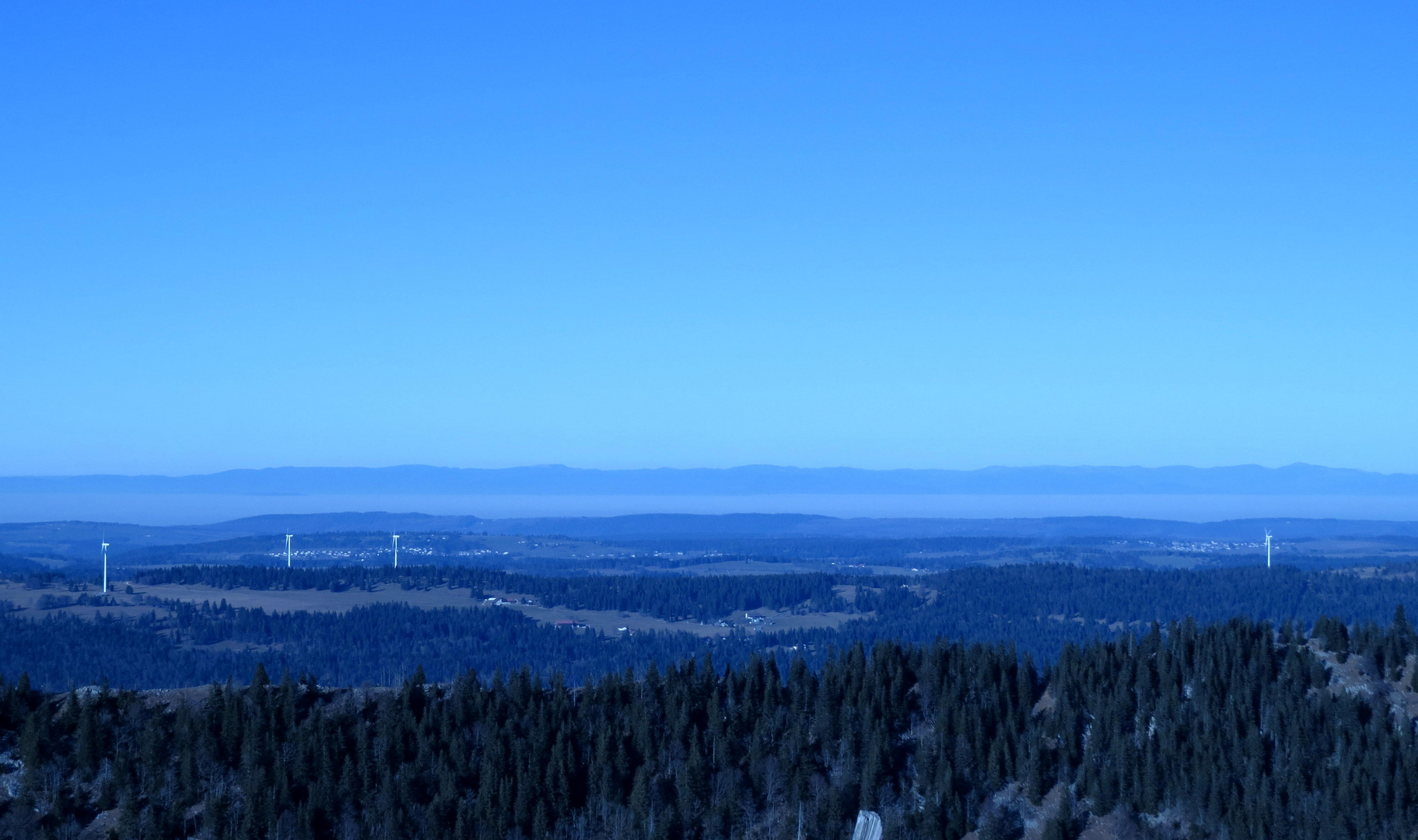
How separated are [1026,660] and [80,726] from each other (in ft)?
211

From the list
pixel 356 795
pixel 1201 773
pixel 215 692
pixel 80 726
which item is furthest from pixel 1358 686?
pixel 80 726

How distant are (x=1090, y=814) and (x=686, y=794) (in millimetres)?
24514

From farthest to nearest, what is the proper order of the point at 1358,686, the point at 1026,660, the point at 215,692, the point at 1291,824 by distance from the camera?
the point at 1026,660 → the point at 1358,686 → the point at 215,692 → the point at 1291,824

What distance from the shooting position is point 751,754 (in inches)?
3691

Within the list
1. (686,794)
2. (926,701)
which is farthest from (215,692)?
(926,701)

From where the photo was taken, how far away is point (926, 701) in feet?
340

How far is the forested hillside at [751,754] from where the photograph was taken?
3278 inches

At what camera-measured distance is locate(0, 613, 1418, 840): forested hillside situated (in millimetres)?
83250

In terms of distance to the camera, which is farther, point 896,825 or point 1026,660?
point 1026,660

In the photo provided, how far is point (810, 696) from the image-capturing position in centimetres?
10238

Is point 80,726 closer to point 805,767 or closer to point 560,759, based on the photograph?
point 560,759

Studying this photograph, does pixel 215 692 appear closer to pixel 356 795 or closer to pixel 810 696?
pixel 356 795

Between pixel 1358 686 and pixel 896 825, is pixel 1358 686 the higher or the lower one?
the higher one

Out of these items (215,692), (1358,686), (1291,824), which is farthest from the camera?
(1358,686)
